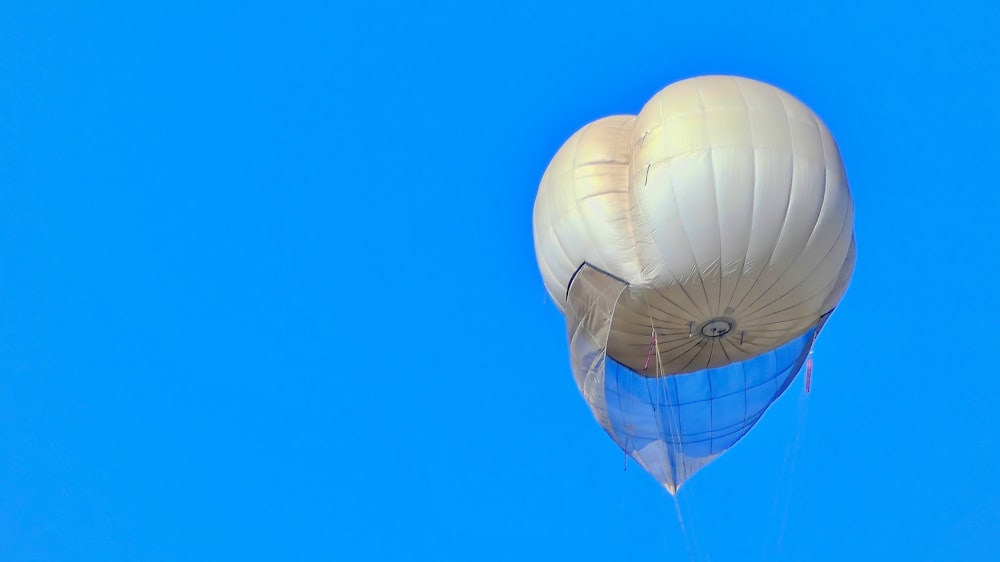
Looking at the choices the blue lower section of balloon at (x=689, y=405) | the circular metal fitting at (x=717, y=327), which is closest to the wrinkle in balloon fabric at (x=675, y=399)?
the blue lower section of balloon at (x=689, y=405)

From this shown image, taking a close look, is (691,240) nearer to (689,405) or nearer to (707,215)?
(707,215)

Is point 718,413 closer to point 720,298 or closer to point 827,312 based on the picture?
point 827,312

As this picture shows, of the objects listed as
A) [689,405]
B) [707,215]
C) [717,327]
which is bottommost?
[717,327]

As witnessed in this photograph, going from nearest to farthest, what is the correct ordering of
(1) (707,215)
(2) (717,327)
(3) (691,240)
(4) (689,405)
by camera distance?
(1) (707,215)
(3) (691,240)
(2) (717,327)
(4) (689,405)

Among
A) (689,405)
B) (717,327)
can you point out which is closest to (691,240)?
(717,327)

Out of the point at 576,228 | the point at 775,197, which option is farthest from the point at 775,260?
the point at 576,228

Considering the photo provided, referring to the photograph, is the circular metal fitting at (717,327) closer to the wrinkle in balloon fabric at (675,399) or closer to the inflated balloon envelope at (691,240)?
the inflated balloon envelope at (691,240)
